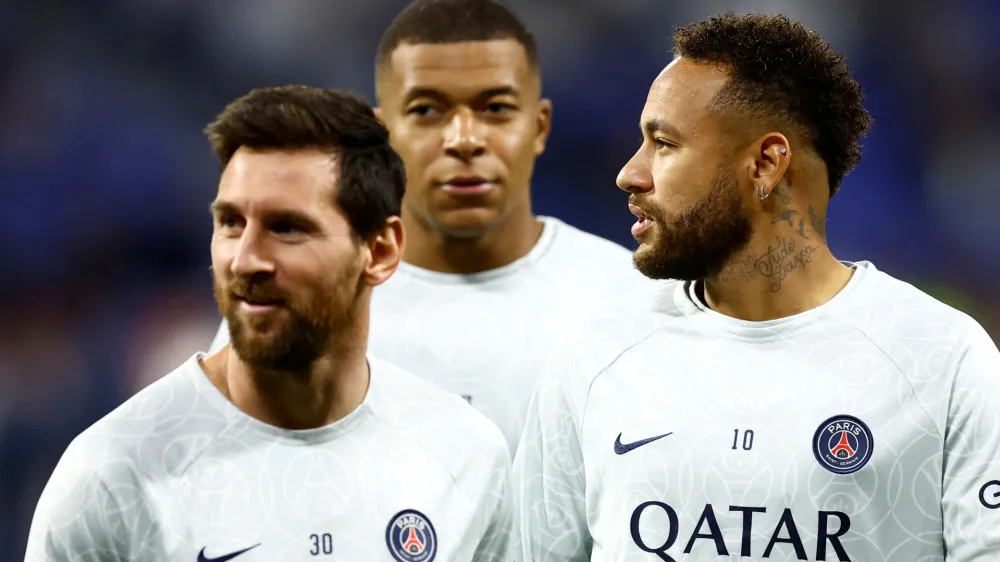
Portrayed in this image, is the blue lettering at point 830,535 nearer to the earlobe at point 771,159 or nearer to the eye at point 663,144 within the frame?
the earlobe at point 771,159

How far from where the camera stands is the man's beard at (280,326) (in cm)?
334

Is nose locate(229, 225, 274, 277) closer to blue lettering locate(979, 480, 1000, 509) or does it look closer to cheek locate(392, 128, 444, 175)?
cheek locate(392, 128, 444, 175)

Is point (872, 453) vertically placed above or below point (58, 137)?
below

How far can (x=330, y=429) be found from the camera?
139 inches

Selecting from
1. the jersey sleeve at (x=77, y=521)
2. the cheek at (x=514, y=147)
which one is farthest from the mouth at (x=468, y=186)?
the jersey sleeve at (x=77, y=521)

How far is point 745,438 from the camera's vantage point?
3393mm

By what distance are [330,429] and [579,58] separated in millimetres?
4273

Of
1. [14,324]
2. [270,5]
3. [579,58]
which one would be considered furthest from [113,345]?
[579,58]

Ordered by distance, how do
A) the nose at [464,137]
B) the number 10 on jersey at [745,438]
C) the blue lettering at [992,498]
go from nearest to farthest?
1. the blue lettering at [992,498]
2. the number 10 on jersey at [745,438]
3. the nose at [464,137]

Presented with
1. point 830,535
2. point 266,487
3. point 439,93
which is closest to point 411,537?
point 266,487

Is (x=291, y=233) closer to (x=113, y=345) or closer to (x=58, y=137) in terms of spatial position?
(x=113, y=345)

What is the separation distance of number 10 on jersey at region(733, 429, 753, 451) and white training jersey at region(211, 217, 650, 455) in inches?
46.0

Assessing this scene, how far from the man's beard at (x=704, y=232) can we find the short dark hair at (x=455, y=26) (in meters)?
1.58

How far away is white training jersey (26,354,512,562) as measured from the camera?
10.6ft
